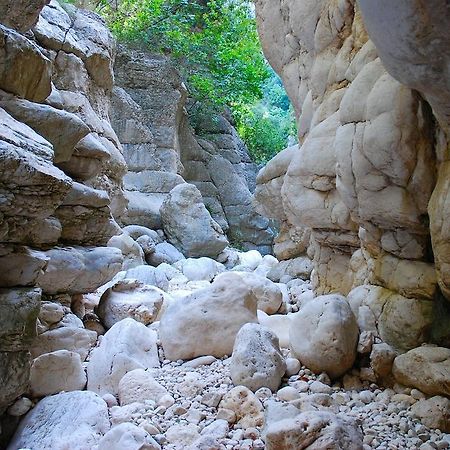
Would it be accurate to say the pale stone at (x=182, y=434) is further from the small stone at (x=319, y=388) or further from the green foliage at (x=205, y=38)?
the green foliage at (x=205, y=38)

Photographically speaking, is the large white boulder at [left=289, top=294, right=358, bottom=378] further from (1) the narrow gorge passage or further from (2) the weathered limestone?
(2) the weathered limestone

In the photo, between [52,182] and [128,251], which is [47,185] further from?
[128,251]

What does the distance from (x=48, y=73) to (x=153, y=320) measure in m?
2.89

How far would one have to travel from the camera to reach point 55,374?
382 centimetres

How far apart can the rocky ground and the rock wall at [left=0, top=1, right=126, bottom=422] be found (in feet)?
1.14

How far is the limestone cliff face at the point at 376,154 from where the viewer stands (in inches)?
102

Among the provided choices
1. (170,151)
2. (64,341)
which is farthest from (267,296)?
(170,151)

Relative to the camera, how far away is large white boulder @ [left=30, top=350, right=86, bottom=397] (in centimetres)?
372

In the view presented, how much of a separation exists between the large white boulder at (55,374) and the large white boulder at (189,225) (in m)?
Answer: 7.94

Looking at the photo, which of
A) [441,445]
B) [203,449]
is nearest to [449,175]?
[441,445]

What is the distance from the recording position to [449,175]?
3258mm

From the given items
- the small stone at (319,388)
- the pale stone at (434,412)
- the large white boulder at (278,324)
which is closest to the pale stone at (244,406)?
the small stone at (319,388)

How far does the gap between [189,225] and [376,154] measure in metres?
8.60

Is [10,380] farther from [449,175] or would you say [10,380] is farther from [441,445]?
[449,175]
